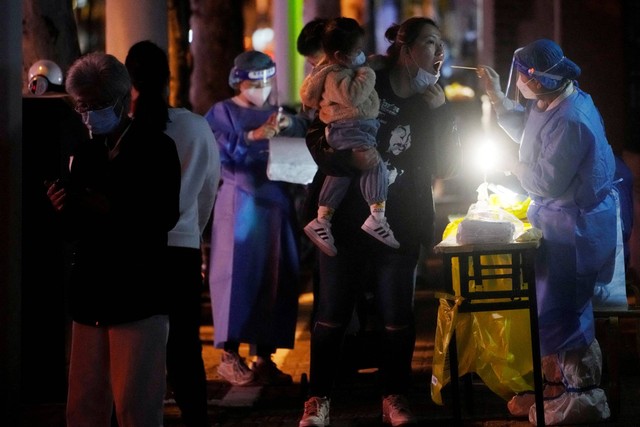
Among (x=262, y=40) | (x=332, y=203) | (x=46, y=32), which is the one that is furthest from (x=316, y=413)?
(x=262, y=40)

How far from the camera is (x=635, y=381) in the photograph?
830 centimetres

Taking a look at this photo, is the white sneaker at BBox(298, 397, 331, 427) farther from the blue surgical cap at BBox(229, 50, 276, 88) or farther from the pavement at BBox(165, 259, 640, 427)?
the blue surgical cap at BBox(229, 50, 276, 88)

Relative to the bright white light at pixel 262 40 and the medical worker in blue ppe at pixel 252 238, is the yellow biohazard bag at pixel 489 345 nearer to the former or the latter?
the medical worker in blue ppe at pixel 252 238

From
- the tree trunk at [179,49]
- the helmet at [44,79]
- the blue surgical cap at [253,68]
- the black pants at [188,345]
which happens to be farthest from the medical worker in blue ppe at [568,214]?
the tree trunk at [179,49]

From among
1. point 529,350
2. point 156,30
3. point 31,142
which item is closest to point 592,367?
point 529,350

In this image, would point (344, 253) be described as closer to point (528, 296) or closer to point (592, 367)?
point (528, 296)

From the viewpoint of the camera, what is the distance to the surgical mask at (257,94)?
8602 mm

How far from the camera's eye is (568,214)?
6.96 meters

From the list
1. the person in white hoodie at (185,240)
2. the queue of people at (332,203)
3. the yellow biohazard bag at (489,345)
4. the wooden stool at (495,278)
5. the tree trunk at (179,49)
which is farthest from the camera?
the tree trunk at (179,49)

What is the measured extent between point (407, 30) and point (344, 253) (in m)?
1.34

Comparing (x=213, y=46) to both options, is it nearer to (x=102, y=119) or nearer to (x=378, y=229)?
(x=378, y=229)

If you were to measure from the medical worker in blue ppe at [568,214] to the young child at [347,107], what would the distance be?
2.84 feet

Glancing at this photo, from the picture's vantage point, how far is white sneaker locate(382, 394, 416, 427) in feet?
22.8

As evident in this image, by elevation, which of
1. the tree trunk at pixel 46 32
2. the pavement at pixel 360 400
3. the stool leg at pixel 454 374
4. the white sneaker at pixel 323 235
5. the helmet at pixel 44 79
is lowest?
the pavement at pixel 360 400
